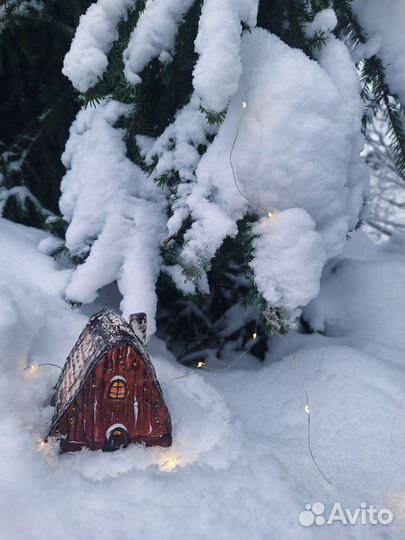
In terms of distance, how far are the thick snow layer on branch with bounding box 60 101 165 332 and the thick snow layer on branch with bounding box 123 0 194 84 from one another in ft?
0.86

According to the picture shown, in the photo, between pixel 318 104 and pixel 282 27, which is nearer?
pixel 318 104

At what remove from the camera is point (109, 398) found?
1.50 m

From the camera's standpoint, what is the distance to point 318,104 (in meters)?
1.73

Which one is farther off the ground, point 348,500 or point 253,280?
point 253,280

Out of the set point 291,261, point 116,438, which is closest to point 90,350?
point 116,438

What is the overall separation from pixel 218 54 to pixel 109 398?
3.74 feet

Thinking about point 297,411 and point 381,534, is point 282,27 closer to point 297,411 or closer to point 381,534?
point 297,411

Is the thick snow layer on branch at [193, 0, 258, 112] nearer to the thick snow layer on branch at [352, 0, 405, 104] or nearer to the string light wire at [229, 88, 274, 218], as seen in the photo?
the string light wire at [229, 88, 274, 218]

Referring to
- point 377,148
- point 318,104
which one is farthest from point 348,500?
point 377,148

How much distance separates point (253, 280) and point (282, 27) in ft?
3.55

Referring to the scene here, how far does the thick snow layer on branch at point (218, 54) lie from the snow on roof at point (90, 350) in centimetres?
79

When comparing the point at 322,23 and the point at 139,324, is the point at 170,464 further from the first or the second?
the point at 322,23

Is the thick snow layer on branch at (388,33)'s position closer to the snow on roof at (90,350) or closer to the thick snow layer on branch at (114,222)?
the thick snow layer on branch at (114,222)

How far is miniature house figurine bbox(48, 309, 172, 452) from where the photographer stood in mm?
1474
